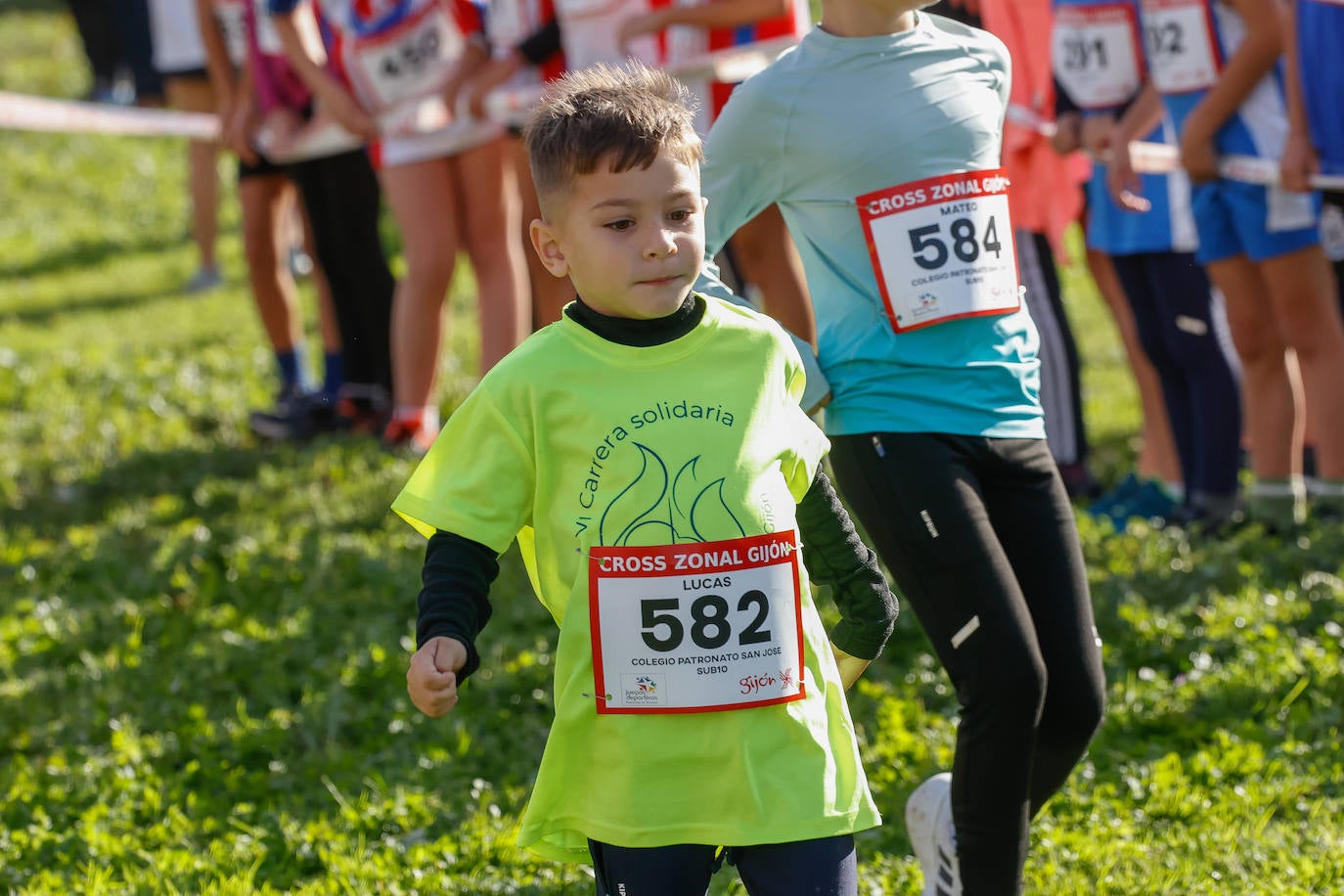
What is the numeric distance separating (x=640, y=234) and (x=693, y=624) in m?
0.55

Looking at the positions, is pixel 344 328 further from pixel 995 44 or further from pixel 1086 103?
pixel 995 44

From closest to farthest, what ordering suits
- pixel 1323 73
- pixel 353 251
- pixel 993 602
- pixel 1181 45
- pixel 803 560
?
pixel 803 560, pixel 993 602, pixel 1323 73, pixel 1181 45, pixel 353 251

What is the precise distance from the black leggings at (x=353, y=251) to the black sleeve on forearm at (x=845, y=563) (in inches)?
190

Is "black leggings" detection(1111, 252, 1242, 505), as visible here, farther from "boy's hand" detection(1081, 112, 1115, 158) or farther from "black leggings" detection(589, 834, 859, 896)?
"black leggings" detection(589, 834, 859, 896)

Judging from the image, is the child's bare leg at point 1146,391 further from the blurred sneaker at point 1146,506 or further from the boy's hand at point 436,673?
the boy's hand at point 436,673

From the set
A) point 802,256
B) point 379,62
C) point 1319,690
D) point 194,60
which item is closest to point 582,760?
point 802,256

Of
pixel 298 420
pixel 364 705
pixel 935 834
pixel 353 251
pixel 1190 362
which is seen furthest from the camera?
pixel 298 420

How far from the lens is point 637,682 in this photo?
242 centimetres

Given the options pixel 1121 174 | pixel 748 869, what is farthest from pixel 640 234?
pixel 1121 174

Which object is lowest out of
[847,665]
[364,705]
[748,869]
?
[364,705]

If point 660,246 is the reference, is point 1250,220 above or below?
below

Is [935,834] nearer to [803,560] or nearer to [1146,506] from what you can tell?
[803,560]

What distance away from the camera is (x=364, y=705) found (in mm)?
4516

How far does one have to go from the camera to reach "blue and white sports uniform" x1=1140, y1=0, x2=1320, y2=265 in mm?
5203
